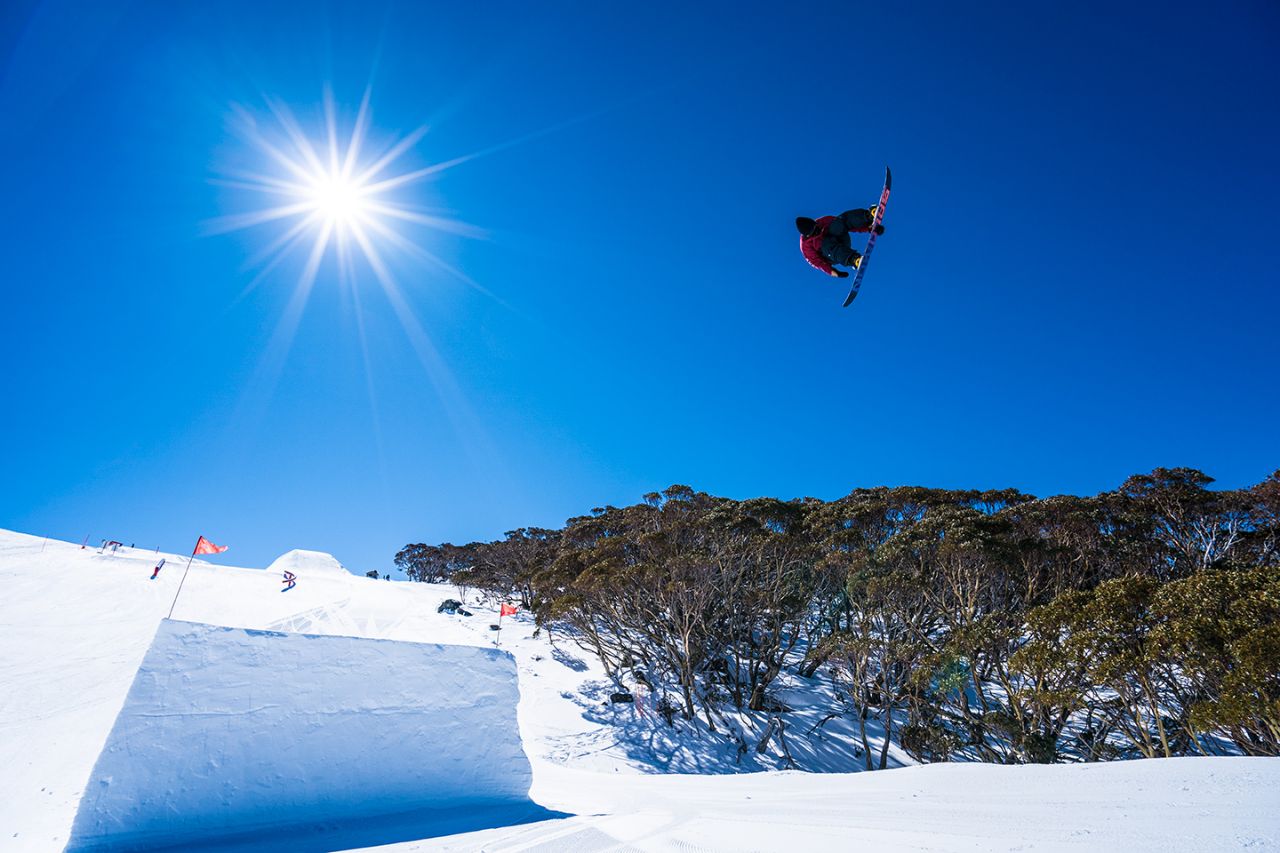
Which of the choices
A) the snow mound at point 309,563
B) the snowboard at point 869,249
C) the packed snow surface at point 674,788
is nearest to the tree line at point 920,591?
the packed snow surface at point 674,788

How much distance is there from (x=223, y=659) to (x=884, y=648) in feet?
61.0

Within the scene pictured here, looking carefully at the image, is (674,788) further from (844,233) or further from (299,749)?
(844,233)

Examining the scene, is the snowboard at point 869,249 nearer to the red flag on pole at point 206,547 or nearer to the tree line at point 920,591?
the tree line at point 920,591

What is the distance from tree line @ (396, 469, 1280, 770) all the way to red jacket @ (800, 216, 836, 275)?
29.1 ft

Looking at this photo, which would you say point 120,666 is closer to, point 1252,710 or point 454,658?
point 454,658

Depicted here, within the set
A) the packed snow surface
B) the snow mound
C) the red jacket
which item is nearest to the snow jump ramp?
the packed snow surface

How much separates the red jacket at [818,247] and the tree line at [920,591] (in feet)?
29.1

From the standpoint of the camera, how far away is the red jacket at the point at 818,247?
8789 mm

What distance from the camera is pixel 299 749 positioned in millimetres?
5785

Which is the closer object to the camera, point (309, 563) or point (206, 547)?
point (206, 547)

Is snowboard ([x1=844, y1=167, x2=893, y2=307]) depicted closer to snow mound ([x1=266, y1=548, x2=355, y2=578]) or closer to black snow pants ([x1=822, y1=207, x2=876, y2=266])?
black snow pants ([x1=822, y1=207, x2=876, y2=266])

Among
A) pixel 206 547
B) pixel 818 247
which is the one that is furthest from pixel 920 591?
pixel 206 547

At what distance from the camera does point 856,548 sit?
1933cm

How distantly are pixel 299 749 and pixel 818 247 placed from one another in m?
10.2
